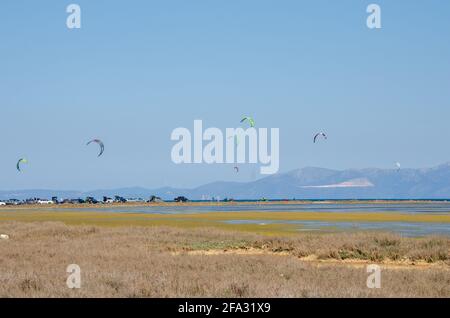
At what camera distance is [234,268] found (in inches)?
751

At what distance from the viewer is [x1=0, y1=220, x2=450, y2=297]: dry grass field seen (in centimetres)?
1444

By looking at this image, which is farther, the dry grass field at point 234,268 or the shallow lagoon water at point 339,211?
the shallow lagoon water at point 339,211

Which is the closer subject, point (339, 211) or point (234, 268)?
point (234, 268)

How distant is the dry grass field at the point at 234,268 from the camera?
47.4 feet

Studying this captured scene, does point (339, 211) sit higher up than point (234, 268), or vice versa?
point (234, 268)

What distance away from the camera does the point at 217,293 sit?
14219 mm

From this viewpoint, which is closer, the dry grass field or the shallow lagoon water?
the dry grass field

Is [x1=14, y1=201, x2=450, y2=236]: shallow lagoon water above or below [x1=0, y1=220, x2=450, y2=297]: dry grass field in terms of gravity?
below

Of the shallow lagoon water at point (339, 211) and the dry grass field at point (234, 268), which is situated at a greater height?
the dry grass field at point (234, 268)
